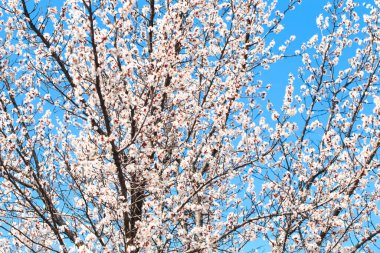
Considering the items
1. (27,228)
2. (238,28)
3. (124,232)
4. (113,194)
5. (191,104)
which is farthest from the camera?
(27,228)

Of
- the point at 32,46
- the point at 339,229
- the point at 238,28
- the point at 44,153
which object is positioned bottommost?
the point at 339,229

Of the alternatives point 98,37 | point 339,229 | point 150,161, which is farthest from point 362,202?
point 98,37

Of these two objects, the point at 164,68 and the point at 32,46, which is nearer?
the point at 164,68

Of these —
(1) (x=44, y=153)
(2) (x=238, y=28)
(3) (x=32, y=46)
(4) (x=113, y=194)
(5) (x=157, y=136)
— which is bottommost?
(4) (x=113, y=194)

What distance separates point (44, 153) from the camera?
25.9 ft

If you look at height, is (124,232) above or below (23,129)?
below

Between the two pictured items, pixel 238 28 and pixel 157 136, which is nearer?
pixel 157 136

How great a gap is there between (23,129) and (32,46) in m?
1.46

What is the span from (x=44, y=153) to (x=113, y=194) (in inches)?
71.5

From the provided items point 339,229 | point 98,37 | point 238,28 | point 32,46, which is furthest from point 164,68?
point 339,229

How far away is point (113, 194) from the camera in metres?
6.88

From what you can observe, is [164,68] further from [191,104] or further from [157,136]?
[191,104]

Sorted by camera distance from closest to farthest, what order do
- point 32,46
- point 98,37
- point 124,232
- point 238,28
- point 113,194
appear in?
point 98,37 → point 124,232 → point 113,194 → point 32,46 → point 238,28

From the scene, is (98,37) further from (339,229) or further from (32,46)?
(339,229)
